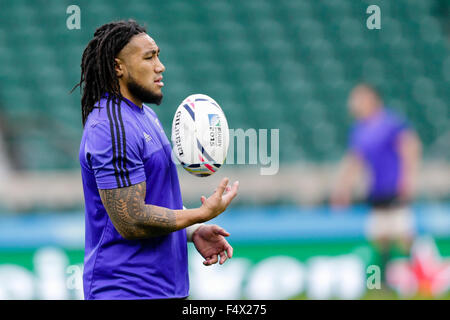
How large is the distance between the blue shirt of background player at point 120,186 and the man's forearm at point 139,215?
4cm

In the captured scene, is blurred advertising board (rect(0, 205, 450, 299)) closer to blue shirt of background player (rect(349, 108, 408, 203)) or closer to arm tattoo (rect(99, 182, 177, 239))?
blue shirt of background player (rect(349, 108, 408, 203))

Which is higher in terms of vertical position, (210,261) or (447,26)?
(447,26)

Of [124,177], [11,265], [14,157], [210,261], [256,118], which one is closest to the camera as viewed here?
[124,177]

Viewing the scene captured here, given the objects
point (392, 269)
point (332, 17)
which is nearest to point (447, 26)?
point (332, 17)

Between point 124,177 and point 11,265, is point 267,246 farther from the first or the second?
point 124,177

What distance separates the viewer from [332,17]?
37.3ft

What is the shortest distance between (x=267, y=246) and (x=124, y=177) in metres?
3.98

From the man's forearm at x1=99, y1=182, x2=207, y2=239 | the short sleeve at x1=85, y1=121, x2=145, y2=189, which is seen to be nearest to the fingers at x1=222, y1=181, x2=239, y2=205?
the man's forearm at x1=99, y1=182, x2=207, y2=239

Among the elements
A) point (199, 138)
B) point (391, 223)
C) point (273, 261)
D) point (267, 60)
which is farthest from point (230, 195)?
point (267, 60)

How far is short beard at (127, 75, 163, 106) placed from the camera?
2.98 meters

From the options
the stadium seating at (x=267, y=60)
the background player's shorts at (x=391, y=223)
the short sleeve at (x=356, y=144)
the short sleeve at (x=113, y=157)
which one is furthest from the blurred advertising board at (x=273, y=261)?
the short sleeve at (x=113, y=157)

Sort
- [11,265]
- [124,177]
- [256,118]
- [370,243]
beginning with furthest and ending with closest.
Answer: [256,118]
[370,243]
[11,265]
[124,177]

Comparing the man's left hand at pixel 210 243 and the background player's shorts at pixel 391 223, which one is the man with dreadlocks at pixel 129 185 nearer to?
the man's left hand at pixel 210 243
